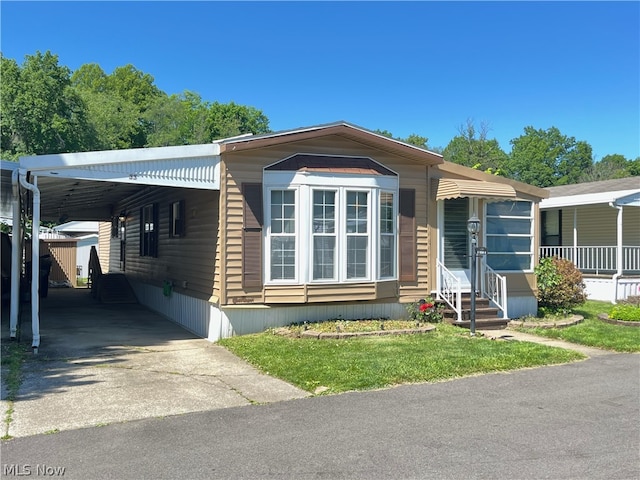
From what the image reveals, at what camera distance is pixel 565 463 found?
442 centimetres

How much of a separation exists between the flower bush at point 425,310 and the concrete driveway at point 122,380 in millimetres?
4174

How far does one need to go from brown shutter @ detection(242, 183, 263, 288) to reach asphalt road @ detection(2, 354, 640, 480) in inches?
162

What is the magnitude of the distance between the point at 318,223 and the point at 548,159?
67.1 metres

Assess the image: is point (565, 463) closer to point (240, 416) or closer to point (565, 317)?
point (240, 416)

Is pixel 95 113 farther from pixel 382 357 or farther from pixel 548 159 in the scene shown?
pixel 548 159

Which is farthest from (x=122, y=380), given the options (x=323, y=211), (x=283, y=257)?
(x=323, y=211)

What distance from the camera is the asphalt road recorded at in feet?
14.0

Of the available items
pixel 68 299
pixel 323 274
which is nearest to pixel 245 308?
pixel 323 274

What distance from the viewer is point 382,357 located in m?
8.19

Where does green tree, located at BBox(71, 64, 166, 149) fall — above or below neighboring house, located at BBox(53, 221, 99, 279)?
above

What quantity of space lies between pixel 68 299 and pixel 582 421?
1630cm

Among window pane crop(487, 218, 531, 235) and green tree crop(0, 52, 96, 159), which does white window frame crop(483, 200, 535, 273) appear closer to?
window pane crop(487, 218, 531, 235)

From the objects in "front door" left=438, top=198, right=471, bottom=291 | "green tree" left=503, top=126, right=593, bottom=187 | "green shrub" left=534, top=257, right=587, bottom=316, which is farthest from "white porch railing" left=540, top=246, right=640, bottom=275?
"green tree" left=503, top=126, right=593, bottom=187

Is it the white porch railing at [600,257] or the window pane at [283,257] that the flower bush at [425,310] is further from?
the white porch railing at [600,257]
